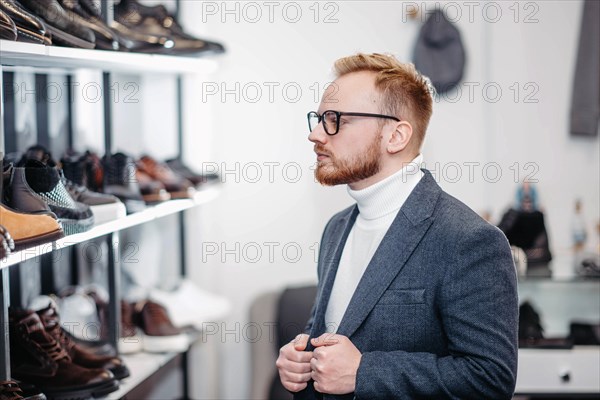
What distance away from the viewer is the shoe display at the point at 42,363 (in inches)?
81.7

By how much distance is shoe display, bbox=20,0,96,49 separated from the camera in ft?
6.47

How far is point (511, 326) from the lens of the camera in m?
1.75

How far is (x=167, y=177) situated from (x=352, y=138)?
1051mm

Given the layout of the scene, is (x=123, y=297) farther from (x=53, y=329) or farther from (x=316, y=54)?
(x=316, y=54)

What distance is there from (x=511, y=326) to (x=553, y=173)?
1823 mm

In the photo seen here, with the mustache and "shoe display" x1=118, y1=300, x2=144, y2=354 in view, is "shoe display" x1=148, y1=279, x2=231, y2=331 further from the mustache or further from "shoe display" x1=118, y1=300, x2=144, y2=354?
the mustache

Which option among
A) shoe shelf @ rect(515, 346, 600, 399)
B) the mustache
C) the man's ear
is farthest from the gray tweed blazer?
shoe shelf @ rect(515, 346, 600, 399)

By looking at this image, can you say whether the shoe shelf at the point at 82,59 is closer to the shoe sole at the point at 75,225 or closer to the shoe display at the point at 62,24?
the shoe display at the point at 62,24

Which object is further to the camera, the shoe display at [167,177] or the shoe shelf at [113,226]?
the shoe display at [167,177]

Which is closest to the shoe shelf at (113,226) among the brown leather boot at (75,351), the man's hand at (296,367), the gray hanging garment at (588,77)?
the brown leather boot at (75,351)

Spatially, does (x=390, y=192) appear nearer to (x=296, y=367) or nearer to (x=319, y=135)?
(x=319, y=135)

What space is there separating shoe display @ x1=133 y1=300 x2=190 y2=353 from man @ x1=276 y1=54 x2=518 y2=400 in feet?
3.17

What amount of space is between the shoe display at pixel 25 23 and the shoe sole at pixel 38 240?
43 cm

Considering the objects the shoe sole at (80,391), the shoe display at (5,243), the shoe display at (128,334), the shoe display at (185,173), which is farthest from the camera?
the shoe display at (185,173)
